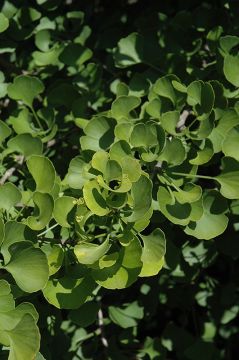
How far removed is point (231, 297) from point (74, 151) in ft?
1.86

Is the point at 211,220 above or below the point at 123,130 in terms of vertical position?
below

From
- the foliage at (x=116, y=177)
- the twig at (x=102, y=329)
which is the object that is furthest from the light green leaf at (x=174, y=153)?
the twig at (x=102, y=329)

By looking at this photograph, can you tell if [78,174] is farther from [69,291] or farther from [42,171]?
[69,291]

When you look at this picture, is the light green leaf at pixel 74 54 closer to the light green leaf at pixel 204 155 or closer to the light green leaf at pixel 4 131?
the light green leaf at pixel 4 131

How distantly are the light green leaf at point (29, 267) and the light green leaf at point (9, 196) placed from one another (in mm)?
123

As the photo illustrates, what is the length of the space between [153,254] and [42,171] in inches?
9.6

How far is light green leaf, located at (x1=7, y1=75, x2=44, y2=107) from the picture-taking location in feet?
4.50

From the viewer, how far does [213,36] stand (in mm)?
1405

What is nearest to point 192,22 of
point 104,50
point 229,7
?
point 229,7

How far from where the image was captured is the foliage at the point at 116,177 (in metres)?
1.02

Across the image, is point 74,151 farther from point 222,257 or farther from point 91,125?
point 222,257

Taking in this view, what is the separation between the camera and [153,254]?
1063 millimetres

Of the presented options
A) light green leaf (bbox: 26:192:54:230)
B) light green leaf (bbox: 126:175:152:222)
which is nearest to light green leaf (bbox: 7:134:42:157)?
light green leaf (bbox: 26:192:54:230)

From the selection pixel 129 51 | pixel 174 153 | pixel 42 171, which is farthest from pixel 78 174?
pixel 129 51
